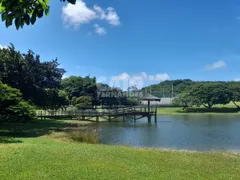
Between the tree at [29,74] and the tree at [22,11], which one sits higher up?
the tree at [29,74]

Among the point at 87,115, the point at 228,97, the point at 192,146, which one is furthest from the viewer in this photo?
the point at 228,97

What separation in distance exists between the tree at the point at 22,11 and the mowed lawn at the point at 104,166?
6171mm

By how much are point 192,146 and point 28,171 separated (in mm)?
14602

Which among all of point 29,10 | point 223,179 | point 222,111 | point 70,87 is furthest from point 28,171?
point 222,111

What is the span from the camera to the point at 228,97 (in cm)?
8350

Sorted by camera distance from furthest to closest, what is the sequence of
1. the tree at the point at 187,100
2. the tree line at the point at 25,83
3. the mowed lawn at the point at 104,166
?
the tree at the point at 187,100 → the tree line at the point at 25,83 → the mowed lawn at the point at 104,166

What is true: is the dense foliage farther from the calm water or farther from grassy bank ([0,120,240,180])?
grassy bank ([0,120,240,180])

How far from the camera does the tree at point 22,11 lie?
3.00m

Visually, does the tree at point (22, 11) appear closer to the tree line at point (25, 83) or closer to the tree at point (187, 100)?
the tree line at point (25, 83)

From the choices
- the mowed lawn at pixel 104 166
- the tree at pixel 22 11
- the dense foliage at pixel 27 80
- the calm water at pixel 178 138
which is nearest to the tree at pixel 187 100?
the calm water at pixel 178 138

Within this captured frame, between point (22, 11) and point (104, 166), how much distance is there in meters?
7.80

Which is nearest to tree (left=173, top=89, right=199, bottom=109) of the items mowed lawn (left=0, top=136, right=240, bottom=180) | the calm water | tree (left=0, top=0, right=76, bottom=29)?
the calm water

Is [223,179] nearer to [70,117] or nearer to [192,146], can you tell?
[192,146]

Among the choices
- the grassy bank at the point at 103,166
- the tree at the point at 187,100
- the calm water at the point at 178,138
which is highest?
the tree at the point at 187,100
